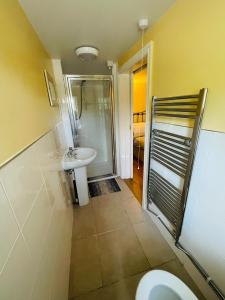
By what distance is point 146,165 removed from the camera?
5.43 feet

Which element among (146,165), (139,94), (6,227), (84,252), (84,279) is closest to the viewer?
(6,227)

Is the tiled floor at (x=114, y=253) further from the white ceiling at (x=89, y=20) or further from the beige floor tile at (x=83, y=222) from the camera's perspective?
the white ceiling at (x=89, y=20)

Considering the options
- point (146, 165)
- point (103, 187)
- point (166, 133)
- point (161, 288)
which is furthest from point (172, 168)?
point (103, 187)

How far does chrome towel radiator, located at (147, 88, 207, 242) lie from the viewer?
929 millimetres

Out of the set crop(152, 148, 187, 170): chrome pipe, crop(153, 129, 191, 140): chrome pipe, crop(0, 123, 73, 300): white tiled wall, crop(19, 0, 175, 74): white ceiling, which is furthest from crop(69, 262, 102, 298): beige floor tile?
crop(19, 0, 175, 74): white ceiling

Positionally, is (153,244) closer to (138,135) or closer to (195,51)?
(195,51)

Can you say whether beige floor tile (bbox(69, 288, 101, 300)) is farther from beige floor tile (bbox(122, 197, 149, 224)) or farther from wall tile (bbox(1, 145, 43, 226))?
wall tile (bbox(1, 145, 43, 226))

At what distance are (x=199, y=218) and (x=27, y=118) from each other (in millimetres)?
1373

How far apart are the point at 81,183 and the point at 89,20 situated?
5.84ft

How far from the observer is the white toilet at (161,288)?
75 cm

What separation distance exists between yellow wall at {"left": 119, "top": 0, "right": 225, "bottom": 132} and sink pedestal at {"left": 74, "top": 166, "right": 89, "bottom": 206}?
1.41 metres

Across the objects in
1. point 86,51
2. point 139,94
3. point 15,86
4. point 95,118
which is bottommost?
point 95,118

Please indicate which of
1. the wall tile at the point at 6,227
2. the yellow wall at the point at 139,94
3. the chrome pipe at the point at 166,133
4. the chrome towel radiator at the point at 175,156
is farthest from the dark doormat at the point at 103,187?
the yellow wall at the point at 139,94

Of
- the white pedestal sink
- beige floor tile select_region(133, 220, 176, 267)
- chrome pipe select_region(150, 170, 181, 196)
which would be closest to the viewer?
chrome pipe select_region(150, 170, 181, 196)
